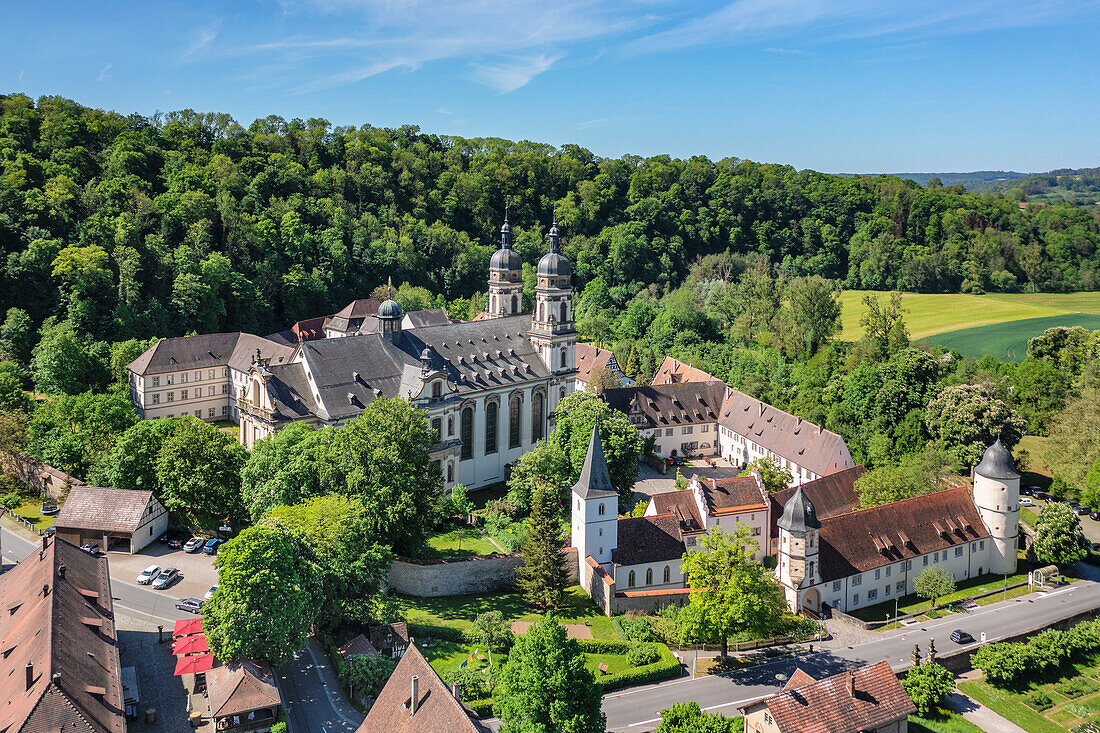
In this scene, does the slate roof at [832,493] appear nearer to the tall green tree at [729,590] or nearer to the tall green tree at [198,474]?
the tall green tree at [729,590]

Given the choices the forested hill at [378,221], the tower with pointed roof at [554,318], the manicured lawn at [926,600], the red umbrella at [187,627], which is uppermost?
the forested hill at [378,221]

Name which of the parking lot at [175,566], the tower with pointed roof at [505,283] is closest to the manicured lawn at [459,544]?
the parking lot at [175,566]

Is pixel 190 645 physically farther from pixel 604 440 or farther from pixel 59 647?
pixel 604 440

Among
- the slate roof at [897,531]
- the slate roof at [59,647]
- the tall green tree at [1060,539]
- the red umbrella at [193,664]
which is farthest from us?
the tall green tree at [1060,539]

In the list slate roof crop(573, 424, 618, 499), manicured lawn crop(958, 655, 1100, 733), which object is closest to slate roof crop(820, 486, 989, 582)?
manicured lawn crop(958, 655, 1100, 733)

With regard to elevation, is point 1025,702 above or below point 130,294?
below

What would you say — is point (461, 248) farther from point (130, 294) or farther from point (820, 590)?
point (820, 590)

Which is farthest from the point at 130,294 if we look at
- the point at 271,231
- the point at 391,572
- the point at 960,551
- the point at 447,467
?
the point at 960,551
